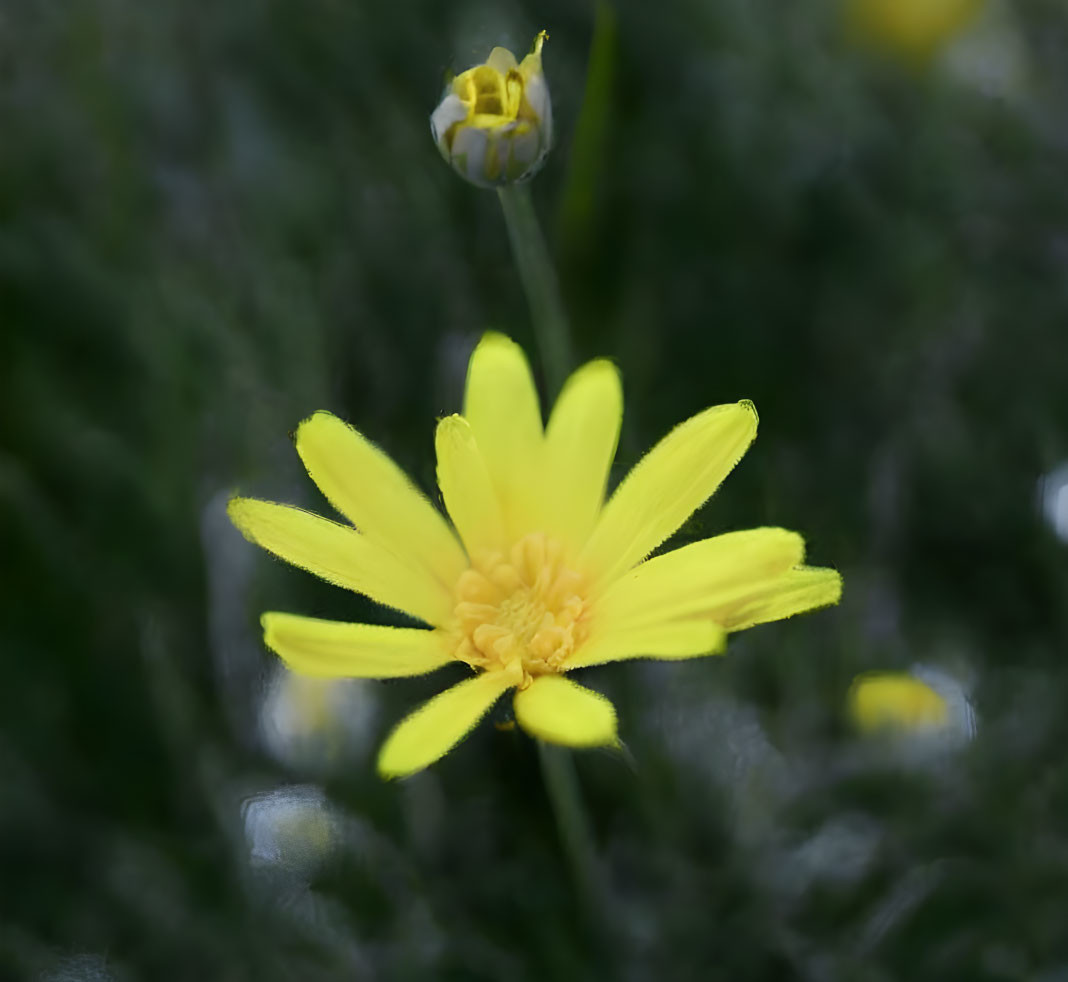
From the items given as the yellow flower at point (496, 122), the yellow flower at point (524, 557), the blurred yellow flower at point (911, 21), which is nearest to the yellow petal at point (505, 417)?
the yellow flower at point (524, 557)

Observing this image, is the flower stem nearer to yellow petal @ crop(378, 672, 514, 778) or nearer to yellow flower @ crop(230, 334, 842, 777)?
yellow flower @ crop(230, 334, 842, 777)

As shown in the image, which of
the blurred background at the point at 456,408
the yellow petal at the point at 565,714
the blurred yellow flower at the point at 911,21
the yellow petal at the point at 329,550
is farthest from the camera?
the blurred yellow flower at the point at 911,21

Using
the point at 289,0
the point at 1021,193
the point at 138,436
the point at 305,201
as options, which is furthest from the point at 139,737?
the point at 1021,193

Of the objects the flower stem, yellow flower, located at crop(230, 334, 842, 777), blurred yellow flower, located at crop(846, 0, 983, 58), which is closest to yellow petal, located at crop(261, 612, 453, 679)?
yellow flower, located at crop(230, 334, 842, 777)

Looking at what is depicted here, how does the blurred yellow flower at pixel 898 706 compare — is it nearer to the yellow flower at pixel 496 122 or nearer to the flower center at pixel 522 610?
the flower center at pixel 522 610

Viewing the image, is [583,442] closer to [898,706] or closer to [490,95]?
[490,95]

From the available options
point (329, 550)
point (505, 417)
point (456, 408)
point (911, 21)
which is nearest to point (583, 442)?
point (505, 417)

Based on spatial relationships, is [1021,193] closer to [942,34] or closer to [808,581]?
[942,34]

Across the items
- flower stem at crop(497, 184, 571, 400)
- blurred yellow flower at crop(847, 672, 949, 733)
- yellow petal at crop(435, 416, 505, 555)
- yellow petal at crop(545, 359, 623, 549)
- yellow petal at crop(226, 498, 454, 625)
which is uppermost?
blurred yellow flower at crop(847, 672, 949, 733)
